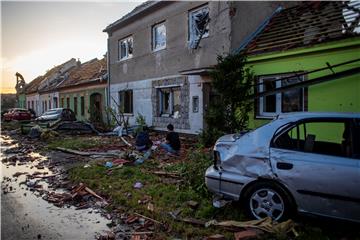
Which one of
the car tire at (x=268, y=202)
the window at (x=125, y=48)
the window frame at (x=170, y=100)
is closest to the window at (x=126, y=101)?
the window at (x=125, y=48)

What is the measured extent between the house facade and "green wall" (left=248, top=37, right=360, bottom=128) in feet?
49.5

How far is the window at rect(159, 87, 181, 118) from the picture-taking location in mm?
16062

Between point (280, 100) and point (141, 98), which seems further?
point (141, 98)

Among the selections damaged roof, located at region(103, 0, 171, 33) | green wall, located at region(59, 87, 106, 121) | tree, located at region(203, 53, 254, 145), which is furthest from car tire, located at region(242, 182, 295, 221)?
green wall, located at region(59, 87, 106, 121)

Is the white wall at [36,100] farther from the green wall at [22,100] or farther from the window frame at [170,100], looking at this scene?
the window frame at [170,100]

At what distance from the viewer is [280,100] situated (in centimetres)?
1122

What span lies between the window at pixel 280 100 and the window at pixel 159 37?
23.1 feet

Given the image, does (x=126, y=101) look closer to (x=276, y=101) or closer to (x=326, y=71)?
(x=276, y=101)

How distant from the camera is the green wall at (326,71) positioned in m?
9.19

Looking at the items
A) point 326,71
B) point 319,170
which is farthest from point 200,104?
point 319,170

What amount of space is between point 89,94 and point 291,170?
76.9ft

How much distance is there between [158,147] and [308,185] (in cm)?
772

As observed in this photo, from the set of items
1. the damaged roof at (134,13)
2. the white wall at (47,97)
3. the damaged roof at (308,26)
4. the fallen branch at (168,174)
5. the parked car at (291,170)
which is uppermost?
the damaged roof at (134,13)

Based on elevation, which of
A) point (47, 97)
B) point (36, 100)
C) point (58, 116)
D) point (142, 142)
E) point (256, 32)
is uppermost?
point (256, 32)
